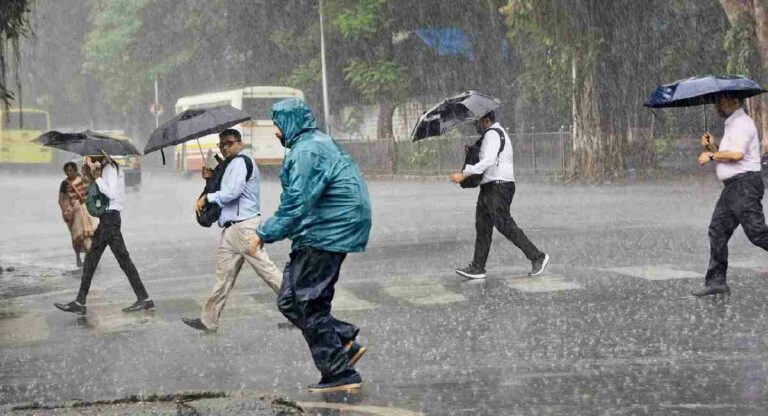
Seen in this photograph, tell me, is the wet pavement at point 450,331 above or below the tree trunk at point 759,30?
below

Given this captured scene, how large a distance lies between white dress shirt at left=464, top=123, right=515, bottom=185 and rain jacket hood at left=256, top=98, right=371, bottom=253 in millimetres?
4928

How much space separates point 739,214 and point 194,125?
4323mm

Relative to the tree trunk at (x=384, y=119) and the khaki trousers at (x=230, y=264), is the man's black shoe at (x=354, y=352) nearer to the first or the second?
the khaki trousers at (x=230, y=264)

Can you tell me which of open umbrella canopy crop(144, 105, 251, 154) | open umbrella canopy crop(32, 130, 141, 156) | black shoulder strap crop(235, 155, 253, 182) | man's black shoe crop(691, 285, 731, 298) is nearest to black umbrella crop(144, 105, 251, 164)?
open umbrella canopy crop(144, 105, 251, 154)

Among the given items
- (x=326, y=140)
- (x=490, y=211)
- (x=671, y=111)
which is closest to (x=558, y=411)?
(x=326, y=140)

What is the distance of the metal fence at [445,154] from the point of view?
33.3 m

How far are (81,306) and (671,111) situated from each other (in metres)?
25.9

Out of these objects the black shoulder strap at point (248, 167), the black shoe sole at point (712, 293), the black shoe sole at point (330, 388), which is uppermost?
the black shoulder strap at point (248, 167)

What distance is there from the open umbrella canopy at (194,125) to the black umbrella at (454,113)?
259cm

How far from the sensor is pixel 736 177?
10.0 metres

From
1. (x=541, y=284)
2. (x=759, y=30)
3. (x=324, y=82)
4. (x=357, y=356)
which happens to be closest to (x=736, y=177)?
(x=541, y=284)

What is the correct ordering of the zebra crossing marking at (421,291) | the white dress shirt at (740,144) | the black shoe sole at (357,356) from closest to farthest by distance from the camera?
the black shoe sole at (357,356), the white dress shirt at (740,144), the zebra crossing marking at (421,291)

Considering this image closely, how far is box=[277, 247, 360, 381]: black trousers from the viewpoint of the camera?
7004mm


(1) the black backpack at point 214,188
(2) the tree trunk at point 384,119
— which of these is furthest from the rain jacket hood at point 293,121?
(2) the tree trunk at point 384,119
